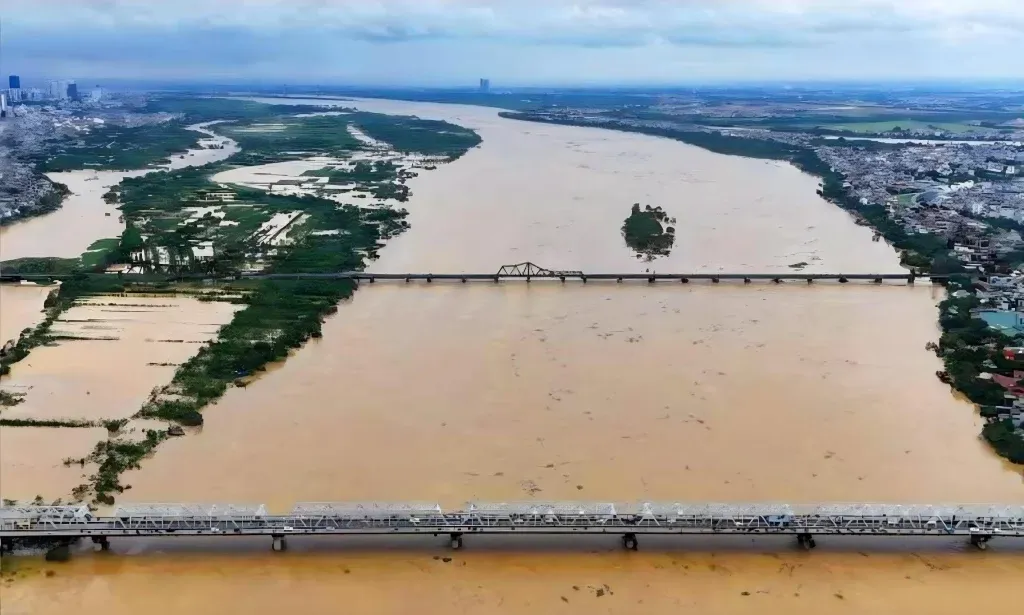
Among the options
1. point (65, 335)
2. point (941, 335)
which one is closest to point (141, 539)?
point (65, 335)

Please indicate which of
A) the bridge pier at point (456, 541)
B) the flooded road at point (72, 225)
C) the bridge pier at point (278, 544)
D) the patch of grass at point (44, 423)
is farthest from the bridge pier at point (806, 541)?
the flooded road at point (72, 225)

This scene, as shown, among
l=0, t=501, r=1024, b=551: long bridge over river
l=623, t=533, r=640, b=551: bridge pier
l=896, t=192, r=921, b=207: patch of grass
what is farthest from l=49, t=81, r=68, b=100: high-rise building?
l=623, t=533, r=640, b=551: bridge pier

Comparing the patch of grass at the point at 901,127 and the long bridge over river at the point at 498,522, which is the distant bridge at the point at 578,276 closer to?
the long bridge over river at the point at 498,522

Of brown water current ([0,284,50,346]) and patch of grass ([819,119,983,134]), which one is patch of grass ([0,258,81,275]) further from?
patch of grass ([819,119,983,134])

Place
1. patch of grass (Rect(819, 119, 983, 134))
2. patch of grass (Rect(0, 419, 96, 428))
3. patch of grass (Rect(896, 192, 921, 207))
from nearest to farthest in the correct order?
patch of grass (Rect(0, 419, 96, 428)) < patch of grass (Rect(896, 192, 921, 207)) < patch of grass (Rect(819, 119, 983, 134))

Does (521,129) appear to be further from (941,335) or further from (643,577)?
Result: (643,577)
